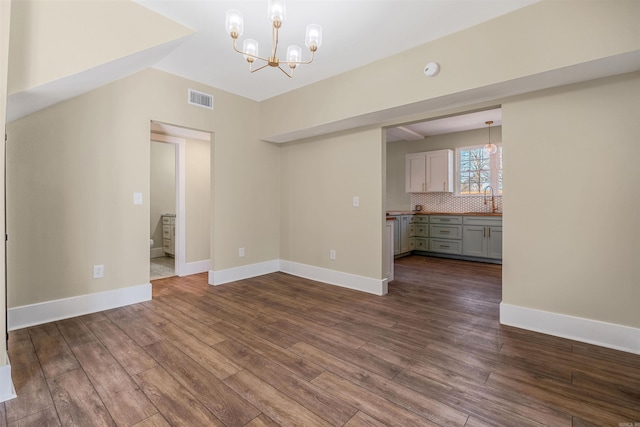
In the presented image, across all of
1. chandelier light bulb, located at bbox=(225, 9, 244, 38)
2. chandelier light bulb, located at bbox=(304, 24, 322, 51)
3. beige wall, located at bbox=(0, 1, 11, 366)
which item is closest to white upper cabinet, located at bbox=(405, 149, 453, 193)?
chandelier light bulb, located at bbox=(304, 24, 322, 51)

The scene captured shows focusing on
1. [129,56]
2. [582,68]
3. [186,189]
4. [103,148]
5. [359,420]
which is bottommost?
[359,420]

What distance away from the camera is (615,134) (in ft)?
7.13

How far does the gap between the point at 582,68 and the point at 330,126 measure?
2388mm

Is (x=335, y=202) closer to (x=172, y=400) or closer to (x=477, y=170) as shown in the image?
(x=172, y=400)

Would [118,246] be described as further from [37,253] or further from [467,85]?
[467,85]

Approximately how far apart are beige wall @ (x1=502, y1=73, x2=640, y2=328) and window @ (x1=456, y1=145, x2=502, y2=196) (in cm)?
361

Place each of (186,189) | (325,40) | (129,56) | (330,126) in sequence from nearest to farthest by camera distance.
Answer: (129,56) → (325,40) → (330,126) → (186,189)

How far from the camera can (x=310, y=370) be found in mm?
1906

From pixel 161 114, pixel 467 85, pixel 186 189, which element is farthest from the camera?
pixel 186 189

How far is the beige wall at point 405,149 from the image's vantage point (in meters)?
6.05

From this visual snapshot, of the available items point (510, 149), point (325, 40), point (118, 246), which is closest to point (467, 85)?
point (510, 149)

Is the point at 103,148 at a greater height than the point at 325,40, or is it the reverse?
the point at 325,40

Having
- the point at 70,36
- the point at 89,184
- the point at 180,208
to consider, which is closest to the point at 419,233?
the point at 180,208

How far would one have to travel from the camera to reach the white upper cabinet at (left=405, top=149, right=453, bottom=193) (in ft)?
20.0
